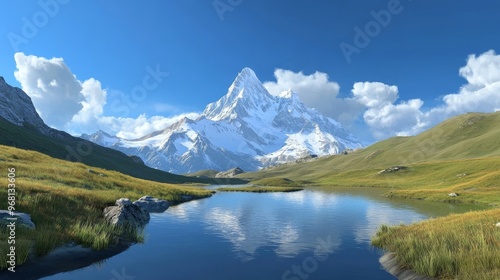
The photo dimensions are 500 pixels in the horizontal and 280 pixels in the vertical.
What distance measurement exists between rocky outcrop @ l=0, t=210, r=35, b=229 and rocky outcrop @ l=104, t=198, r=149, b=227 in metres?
8.75

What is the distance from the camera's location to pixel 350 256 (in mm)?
27469

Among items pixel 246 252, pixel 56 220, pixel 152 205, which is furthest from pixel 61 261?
pixel 152 205

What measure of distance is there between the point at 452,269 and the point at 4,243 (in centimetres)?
2655

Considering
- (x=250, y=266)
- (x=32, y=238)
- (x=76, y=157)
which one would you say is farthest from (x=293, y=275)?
(x=76, y=157)

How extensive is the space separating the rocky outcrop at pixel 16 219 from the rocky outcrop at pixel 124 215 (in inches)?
345

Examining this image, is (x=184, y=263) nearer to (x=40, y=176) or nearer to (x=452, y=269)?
(x=452, y=269)

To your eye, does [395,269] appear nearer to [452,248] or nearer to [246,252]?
[452,248]

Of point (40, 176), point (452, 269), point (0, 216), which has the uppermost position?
point (40, 176)

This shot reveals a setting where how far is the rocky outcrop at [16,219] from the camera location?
73.2 feet

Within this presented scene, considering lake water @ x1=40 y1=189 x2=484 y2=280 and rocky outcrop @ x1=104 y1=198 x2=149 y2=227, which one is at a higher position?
rocky outcrop @ x1=104 y1=198 x2=149 y2=227

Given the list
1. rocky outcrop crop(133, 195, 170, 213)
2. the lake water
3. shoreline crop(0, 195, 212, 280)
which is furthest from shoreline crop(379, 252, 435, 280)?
rocky outcrop crop(133, 195, 170, 213)

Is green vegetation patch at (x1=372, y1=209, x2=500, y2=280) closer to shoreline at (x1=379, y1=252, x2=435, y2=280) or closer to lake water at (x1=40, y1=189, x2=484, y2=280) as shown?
shoreline at (x1=379, y1=252, x2=435, y2=280)

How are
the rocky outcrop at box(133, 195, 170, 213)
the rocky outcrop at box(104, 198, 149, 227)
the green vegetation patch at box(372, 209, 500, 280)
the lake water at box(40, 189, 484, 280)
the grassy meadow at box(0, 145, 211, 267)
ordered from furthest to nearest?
the rocky outcrop at box(133, 195, 170, 213) < the rocky outcrop at box(104, 198, 149, 227) < the lake water at box(40, 189, 484, 280) < the grassy meadow at box(0, 145, 211, 267) < the green vegetation patch at box(372, 209, 500, 280)

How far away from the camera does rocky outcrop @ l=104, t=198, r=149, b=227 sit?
108ft
